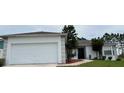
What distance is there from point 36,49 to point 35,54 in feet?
1.69

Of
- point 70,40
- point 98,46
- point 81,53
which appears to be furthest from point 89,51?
point 70,40

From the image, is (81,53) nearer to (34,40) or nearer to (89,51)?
(89,51)

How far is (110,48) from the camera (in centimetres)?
3478

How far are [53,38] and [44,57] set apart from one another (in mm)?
2124

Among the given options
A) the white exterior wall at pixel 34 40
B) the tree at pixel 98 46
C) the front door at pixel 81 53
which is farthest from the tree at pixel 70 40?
the white exterior wall at pixel 34 40

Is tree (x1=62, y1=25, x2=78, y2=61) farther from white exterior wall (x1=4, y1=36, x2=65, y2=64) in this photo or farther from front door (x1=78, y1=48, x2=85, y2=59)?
white exterior wall (x1=4, y1=36, x2=65, y2=64)

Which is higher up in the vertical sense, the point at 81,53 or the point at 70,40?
the point at 70,40

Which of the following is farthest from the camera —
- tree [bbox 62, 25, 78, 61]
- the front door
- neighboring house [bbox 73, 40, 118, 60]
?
the front door

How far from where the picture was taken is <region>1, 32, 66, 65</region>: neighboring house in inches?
834

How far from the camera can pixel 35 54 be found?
69.8 feet

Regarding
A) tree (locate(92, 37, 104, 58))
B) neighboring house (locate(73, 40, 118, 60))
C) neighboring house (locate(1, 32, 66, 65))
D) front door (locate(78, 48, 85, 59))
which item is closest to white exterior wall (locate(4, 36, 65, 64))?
neighboring house (locate(1, 32, 66, 65))
